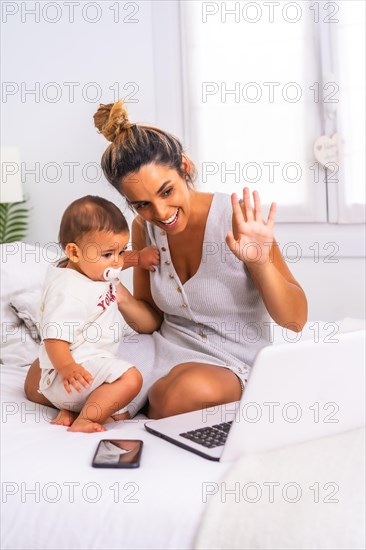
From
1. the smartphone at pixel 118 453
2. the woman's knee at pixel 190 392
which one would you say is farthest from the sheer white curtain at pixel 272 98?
the smartphone at pixel 118 453

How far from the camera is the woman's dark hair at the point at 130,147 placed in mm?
1795

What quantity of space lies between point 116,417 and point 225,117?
2.09 meters

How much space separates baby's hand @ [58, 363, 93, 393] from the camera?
1657 millimetres

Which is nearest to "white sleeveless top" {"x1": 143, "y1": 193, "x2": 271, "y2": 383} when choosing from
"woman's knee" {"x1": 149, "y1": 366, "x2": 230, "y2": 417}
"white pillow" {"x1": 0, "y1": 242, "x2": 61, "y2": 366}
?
"woman's knee" {"x1": 149, "y1": 366, "x2": 230, "y2": 417}

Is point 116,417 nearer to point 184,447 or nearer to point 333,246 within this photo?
point 184,447

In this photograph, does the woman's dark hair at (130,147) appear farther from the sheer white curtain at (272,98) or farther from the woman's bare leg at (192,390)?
the sheer white curtain at (272,98)

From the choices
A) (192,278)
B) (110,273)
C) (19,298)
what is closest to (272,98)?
(19,298)

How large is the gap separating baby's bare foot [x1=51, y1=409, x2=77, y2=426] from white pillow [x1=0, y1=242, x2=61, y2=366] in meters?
0.60

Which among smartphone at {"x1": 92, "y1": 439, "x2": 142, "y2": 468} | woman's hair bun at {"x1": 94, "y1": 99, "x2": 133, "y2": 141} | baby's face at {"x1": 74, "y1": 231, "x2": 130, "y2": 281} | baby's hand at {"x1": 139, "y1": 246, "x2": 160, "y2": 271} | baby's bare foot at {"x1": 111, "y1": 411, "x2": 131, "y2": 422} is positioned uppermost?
woman's hair bun at {"x1": 94, "y1": 99, "x2": 133, "y2": 141}

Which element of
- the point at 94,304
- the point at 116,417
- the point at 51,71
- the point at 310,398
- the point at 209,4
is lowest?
the point at 116,417

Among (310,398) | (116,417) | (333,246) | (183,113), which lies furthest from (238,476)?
(183,113)

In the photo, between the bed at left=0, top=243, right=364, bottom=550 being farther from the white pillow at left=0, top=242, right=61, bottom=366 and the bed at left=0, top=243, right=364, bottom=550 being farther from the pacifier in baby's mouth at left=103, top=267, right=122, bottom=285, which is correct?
the white pillow at left=0, top=242, right=61, bottom=366

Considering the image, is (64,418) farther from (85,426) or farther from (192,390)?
(192,390)

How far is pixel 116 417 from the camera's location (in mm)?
1771
